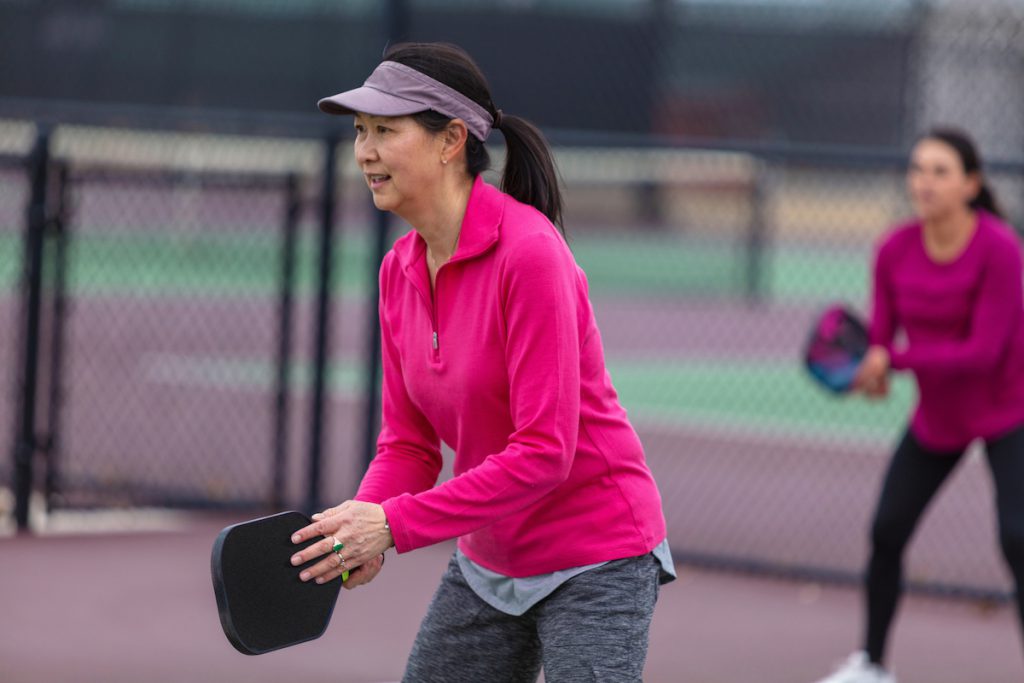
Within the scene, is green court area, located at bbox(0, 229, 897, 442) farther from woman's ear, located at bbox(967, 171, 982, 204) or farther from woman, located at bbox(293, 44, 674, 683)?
woman, located at bbox(293, 44, 674, 683)

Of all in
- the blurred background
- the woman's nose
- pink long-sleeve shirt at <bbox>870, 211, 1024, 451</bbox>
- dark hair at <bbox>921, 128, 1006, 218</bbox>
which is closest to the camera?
the woman's nose

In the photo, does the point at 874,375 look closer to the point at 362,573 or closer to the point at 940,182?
the point at 940,182

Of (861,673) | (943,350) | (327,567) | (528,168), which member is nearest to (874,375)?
(943,350)

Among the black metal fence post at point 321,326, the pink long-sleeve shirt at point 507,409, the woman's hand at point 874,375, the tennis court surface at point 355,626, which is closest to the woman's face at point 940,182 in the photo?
the woman's hand at point 874,375

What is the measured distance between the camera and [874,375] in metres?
5.29

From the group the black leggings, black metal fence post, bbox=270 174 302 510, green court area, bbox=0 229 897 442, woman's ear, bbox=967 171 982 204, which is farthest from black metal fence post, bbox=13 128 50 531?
woman's ear, bbox=967 171 982 204

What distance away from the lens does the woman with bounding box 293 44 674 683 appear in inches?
116

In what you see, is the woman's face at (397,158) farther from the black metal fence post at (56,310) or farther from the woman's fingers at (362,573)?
the black metal fence post at (56,310)

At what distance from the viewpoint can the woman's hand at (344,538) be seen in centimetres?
293

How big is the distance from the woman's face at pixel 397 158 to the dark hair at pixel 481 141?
3 cm

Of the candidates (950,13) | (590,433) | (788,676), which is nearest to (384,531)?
(590,433)

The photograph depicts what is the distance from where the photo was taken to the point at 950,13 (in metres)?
11.8

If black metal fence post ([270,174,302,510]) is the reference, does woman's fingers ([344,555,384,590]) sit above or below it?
above

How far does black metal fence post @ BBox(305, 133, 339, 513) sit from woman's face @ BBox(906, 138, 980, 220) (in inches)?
113
